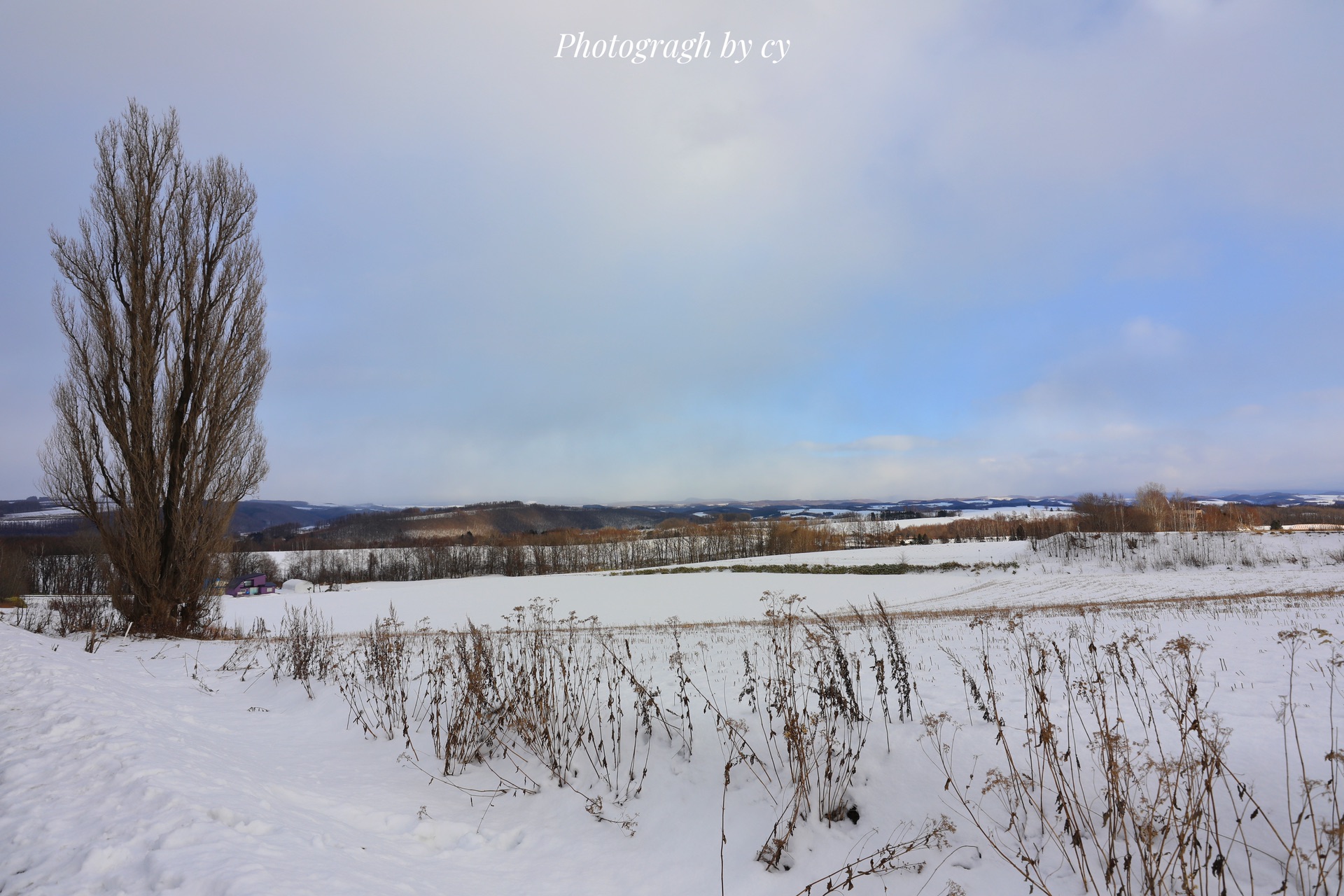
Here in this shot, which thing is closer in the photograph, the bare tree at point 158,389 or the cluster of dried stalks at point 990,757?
the cluster of dried stalks at point 990,757

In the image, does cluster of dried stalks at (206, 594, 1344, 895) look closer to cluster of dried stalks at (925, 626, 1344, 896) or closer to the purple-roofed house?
cluster of dried stalks at (925, 626, 1344, 896)

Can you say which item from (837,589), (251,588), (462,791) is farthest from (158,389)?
(251,588)

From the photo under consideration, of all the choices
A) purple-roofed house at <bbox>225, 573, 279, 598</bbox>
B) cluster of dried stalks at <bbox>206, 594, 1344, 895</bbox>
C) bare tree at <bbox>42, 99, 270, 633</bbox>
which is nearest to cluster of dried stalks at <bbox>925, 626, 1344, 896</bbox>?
cluster of dried stalks at <bbox>206, 594, 1344, 895</bbox>

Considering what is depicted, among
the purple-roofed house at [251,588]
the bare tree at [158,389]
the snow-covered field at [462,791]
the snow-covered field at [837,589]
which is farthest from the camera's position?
Answer: the purple-roofed house at [251,588]

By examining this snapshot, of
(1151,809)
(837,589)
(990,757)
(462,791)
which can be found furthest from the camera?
(837,589)

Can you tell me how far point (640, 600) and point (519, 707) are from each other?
35.1 metres

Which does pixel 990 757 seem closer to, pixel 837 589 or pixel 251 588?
pixel 837 589

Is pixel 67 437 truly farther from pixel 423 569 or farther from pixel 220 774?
pixel 423 569

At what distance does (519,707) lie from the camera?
5691 mm

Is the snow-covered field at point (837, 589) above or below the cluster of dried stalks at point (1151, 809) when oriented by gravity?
below

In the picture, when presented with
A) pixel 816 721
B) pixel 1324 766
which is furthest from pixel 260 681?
pixel 1324 766

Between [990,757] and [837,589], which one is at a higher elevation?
[990,757]

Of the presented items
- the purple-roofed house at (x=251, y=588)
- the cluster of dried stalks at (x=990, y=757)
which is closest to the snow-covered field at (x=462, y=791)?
the cluster of dried stalks at (x=990, y=757)

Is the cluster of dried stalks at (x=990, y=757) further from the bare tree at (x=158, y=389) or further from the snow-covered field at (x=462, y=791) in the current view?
the bare tree at (x=158, y=389)
